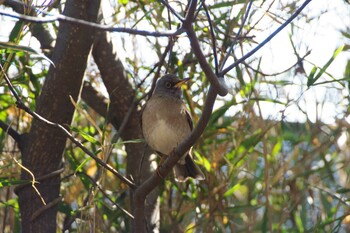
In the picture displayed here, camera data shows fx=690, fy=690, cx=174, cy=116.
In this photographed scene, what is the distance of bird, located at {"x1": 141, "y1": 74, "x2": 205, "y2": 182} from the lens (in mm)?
4480

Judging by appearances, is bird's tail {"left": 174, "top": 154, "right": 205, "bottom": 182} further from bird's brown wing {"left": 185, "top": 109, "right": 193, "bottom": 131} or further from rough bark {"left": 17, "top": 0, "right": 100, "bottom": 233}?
rough bark {"left": 17, "top": 0, "right": 100, "bottom": 233}

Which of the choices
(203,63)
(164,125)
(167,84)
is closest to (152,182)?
(203,63)

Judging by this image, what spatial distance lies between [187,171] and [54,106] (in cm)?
104

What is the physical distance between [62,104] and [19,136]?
34cm

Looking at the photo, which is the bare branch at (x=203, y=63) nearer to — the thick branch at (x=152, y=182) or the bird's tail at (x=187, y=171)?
the thick branch at (x=152, y=182)

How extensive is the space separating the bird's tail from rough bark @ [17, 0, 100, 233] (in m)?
0.84

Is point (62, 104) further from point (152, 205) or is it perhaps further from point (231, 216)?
point (231, 216)

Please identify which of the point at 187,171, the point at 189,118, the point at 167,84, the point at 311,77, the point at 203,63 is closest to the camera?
the point at 203,63

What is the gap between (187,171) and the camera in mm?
4484

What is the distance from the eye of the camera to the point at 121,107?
180 inches

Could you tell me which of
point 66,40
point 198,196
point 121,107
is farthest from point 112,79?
point 198,196

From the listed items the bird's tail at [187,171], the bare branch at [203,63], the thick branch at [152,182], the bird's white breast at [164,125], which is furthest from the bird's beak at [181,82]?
the bare branch at [203,63]

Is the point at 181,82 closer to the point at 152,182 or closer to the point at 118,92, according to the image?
the point at 118,92

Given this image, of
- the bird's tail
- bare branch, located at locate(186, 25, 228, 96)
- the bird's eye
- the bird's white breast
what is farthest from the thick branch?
the bird's eye
